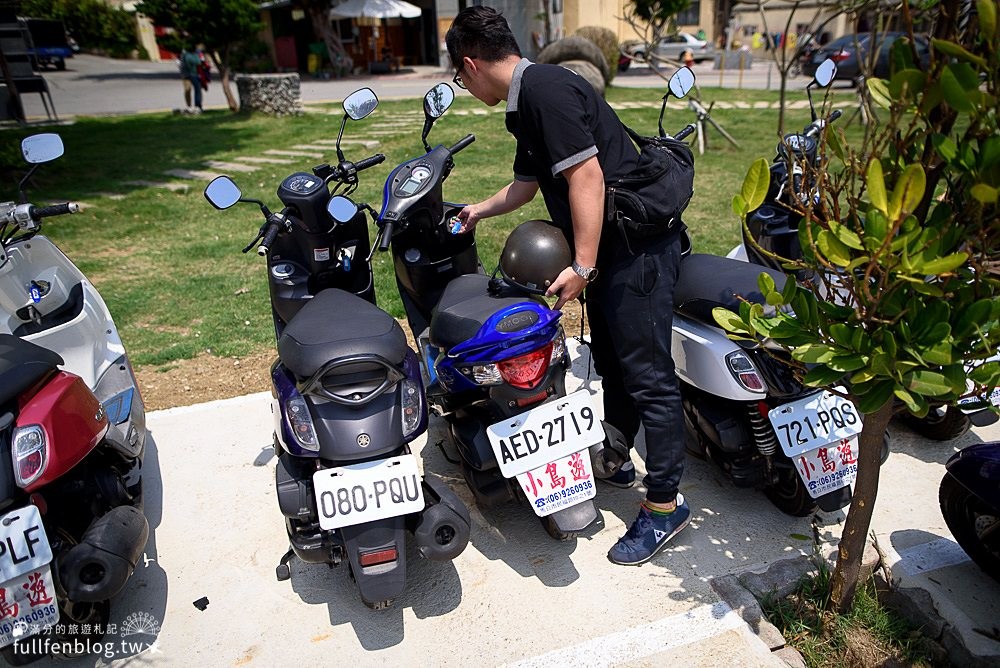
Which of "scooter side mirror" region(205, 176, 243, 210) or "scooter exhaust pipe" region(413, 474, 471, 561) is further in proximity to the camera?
"scooter side mirror" region(205, 176, 243, 210)

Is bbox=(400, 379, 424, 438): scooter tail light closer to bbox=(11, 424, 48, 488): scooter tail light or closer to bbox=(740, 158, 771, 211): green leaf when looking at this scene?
bbox=(11, 424, 48, 488): scooter tail light

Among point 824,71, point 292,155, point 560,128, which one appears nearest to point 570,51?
point 292,155

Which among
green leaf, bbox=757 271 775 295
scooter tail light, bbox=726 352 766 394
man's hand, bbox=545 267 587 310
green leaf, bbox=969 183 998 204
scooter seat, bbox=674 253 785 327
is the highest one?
green leaf, bbox=969 183 998 204

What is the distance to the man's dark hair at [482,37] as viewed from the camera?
252cm

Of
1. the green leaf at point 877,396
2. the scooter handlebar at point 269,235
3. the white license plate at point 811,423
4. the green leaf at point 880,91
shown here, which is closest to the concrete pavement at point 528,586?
the white license plate at point 811,423

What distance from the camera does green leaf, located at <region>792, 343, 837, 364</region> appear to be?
1.78 meters

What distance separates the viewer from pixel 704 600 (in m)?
2.56

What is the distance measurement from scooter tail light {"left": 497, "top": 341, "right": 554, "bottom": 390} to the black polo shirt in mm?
478

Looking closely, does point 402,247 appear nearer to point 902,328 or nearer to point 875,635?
point 902,328

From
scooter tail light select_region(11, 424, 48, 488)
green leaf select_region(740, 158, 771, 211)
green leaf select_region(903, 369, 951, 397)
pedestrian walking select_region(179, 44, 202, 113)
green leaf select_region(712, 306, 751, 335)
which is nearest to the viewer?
green leaf select_region(903, 369, 951, 397)

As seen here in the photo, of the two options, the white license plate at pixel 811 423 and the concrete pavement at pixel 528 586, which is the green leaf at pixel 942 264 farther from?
the concrete pavement at pixel 528 586

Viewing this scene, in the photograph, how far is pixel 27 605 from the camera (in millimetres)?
2094

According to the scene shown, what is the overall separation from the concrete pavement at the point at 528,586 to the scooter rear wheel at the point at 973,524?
0.38 feet

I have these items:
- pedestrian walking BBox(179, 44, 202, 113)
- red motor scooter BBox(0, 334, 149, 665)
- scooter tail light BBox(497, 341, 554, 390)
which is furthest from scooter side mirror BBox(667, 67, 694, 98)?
pedestrian walking BBox(179, 44, 202, 113)
